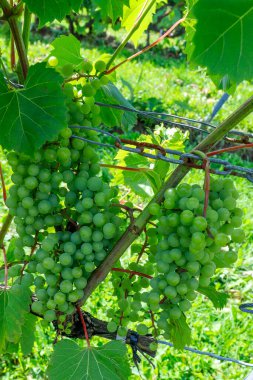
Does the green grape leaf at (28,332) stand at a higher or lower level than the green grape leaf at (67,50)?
lower

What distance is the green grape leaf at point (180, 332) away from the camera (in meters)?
0.89

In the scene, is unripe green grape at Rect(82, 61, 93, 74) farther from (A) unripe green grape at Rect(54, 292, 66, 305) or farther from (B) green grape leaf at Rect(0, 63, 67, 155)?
(A) unripe green grape at Rect(54, 292, 66, 305)

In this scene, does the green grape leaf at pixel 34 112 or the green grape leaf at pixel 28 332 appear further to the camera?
the green grape leaf at pixel 28 332

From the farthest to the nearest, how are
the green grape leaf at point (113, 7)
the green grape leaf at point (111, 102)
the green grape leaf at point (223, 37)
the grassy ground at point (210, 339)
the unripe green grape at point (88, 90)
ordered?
the grassy ground at point (210, 339), the green grape leaf at point (111, 102), the green grape leaf at point (113, 7), the unripe green grape at point (88, 90), the green grape leaf at point (223, 37)

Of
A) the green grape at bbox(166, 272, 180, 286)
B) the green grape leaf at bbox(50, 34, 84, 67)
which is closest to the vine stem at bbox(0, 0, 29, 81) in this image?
the green grape leaf at bbox(50, 34, 84, 67)

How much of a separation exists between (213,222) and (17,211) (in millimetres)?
351

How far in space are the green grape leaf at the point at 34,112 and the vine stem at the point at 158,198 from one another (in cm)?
20

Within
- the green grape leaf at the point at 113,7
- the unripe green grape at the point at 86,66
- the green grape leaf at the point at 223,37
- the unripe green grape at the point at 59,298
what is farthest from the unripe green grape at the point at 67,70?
the unripe green grape at the point at 59,298

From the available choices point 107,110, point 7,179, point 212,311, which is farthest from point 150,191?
point 7,179

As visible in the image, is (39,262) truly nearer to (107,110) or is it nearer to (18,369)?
(107,110)

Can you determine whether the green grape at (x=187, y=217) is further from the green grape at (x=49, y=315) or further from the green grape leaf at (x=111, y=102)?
the green grape leaf at (x=111, y=102)

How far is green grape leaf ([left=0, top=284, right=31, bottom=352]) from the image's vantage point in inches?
36.6

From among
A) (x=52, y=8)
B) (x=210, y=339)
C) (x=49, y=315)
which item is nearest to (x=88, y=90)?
(x=52, y=8)

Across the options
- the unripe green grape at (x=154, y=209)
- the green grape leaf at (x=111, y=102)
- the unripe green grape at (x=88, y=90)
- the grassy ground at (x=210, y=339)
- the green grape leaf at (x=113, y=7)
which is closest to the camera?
the unripe green grape at (x=154, y=209)
